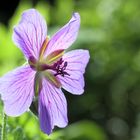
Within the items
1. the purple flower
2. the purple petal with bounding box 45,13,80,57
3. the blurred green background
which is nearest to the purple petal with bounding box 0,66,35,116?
the purple flower

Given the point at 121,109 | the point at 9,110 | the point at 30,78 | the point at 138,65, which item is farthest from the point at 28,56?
the point at 121,109

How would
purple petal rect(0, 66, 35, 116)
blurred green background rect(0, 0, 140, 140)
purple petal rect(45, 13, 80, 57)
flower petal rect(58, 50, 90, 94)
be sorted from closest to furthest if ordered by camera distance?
1. purple petal rect(0, 66, 35, 116)
2. purple petal rect(45, 13, 80, 57)
3. flower petal rect(58, 50, 90, 94)
4. blurred green background rect(0, 0, 140, 140)

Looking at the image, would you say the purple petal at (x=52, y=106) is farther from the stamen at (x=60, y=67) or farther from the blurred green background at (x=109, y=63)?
the blurred green background at (x=109, y=63)

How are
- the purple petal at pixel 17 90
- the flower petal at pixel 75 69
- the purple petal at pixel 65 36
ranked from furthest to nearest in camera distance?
the flower petal at pixel 75 69
the purple petal at pixel 65 36
the purple petal at pixel 17 90

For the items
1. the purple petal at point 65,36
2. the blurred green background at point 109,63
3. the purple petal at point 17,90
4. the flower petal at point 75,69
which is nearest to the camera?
the purple petal at point 17,90

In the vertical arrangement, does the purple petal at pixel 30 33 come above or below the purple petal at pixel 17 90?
above

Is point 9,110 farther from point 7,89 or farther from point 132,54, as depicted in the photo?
point 132,54

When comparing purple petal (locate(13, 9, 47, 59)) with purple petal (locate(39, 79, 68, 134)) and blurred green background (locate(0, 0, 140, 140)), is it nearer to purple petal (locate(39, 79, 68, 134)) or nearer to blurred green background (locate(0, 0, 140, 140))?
purple petal (locate(39, 79, 68, 134))

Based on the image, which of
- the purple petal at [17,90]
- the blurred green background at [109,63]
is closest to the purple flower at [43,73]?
the purple petal at [17,90]
